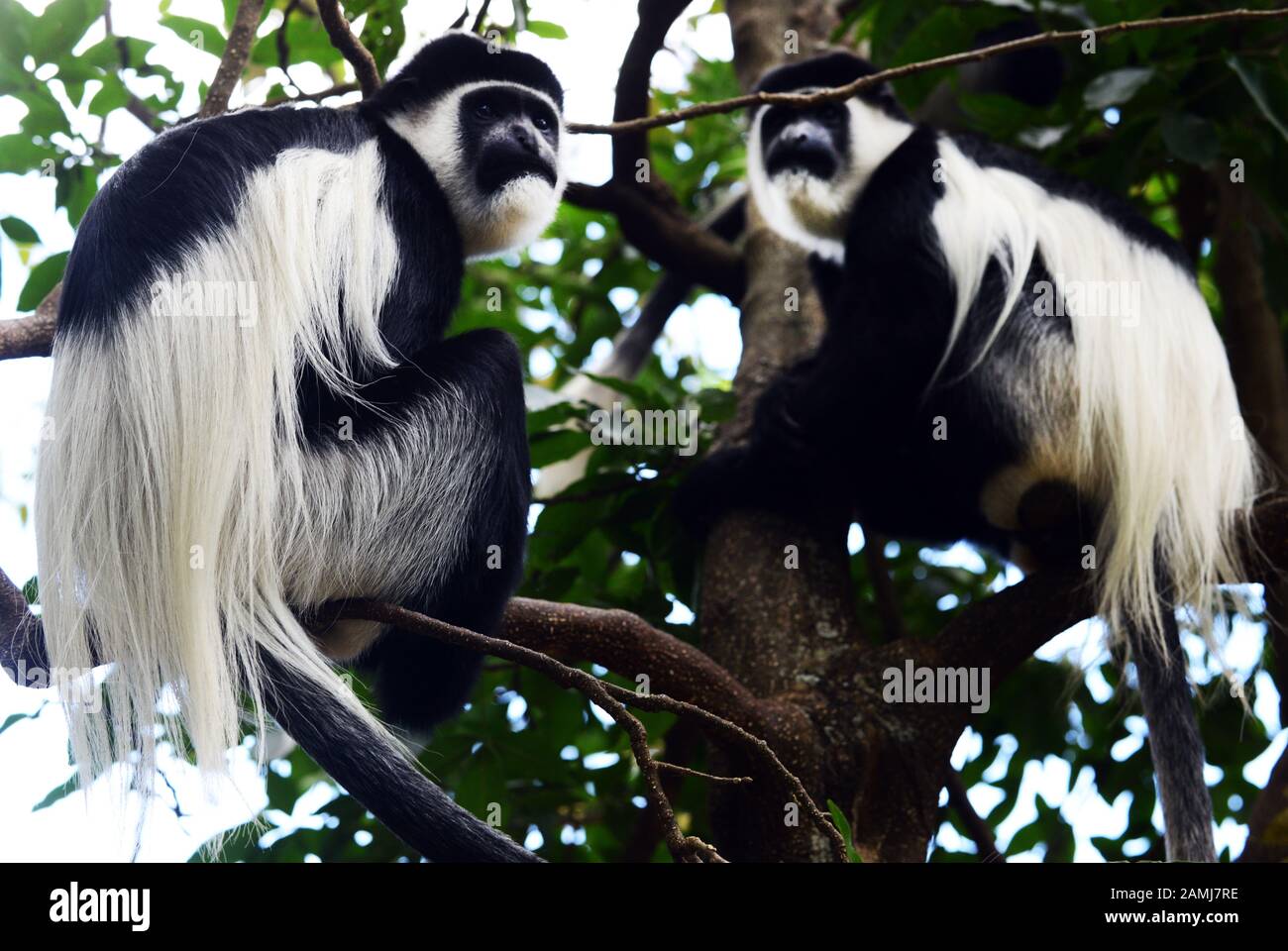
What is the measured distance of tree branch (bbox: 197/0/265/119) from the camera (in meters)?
2.27

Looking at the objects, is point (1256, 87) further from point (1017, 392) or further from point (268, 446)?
point (268, 446)

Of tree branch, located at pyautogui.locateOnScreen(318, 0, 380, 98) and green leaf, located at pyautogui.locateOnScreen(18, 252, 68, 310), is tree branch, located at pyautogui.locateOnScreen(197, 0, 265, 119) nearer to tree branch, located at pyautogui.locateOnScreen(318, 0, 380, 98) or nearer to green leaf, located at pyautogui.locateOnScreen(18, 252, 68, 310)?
tree branch, located at pyautogui.locateOnScreen(318, 0, 380, 98)

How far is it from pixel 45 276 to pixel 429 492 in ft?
2.94

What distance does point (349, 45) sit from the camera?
2.13m

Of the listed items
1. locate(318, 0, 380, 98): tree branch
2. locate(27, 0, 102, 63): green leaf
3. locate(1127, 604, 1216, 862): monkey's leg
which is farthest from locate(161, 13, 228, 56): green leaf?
locate(1127, 604, 1216, 862): monkey's leg

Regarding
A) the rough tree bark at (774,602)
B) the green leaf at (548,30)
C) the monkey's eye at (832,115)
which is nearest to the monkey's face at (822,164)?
the monkey's eye at (832,115)

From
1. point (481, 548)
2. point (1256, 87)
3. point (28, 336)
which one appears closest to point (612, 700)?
point (481, 548)

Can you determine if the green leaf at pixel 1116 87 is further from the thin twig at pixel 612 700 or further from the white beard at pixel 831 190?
the thin twig at pixel 612 700

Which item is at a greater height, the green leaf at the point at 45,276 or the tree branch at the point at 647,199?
the tree branch at the point at 647,199

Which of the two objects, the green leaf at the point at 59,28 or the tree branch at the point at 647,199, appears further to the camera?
the tree branch at the point at 647,199

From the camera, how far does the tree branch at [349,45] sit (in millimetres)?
2020

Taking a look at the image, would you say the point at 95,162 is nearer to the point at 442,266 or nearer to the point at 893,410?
the point at 442,266

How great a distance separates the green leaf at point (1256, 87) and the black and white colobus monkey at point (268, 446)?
1.49 m
